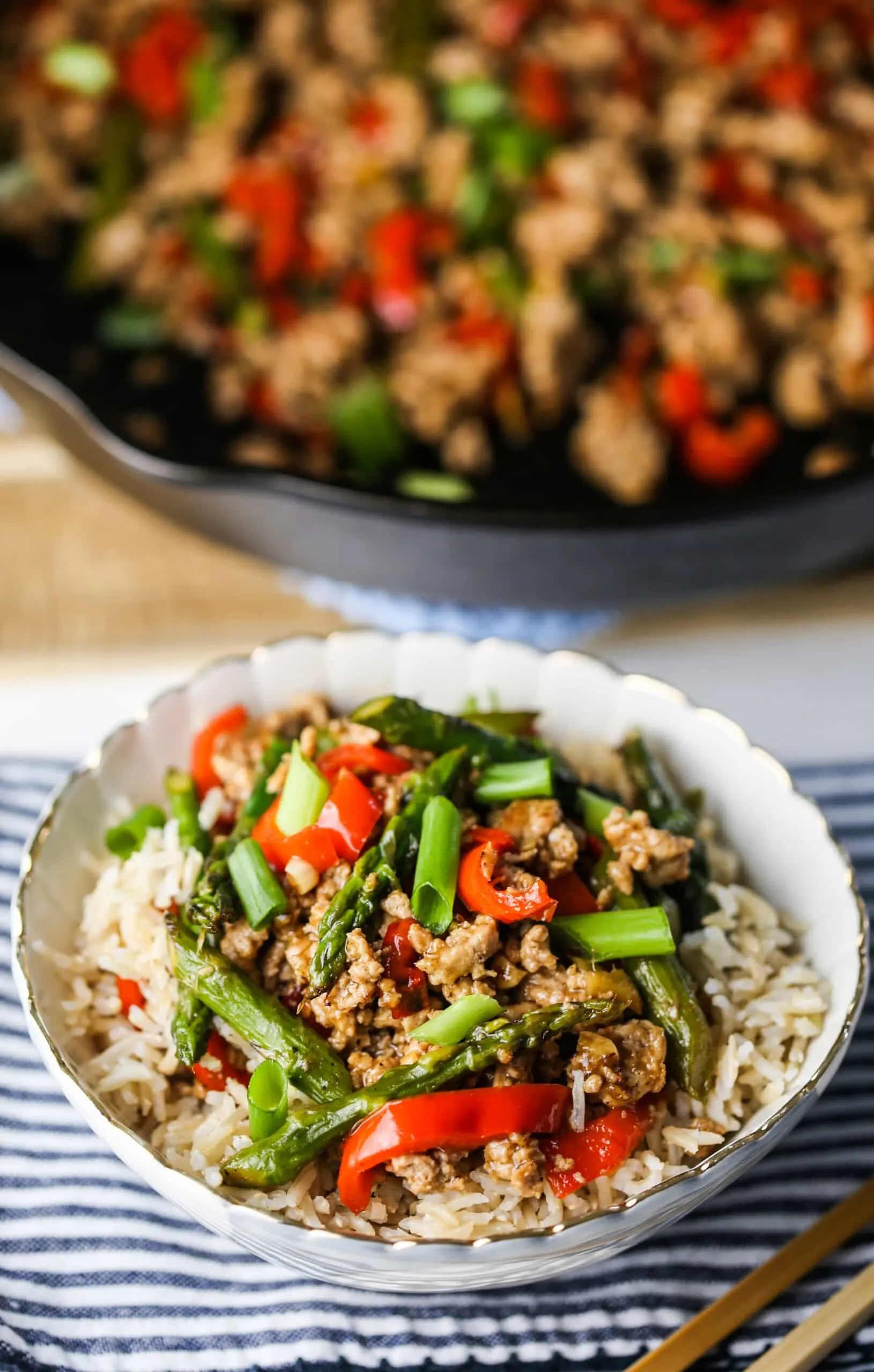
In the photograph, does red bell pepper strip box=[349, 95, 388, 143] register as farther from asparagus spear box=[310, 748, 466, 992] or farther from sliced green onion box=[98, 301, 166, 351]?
asparagus spear box=[310, 748, 466, 992]

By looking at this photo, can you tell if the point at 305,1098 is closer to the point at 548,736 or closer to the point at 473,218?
the point at 548,736

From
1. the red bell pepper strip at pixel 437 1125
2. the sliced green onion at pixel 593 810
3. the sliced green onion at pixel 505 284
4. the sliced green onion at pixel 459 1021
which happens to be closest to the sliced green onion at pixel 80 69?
the sliced green onion at pixel 505 284

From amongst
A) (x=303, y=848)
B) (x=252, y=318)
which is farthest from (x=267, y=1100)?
(x=252, y=318)

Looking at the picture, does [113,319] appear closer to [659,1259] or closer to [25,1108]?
[25,1108]

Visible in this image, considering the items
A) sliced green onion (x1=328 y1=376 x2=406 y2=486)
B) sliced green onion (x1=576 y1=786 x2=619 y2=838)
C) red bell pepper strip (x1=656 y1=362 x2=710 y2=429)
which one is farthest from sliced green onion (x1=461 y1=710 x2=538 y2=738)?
red bell pepper strip (x1=656 y1=362 x2=710 y2=429)

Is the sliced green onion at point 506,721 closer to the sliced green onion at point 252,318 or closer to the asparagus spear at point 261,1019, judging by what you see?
the asparagus spear at point 261,1019

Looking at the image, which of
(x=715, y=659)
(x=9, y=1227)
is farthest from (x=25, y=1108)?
(x=715, y=659)
